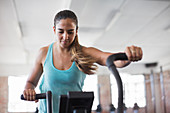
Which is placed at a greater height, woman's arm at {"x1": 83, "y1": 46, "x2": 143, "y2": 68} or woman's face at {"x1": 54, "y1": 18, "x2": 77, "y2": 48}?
woman's face at {"x1": 54, "y1": 18, "x2": 77, "y2": 48}

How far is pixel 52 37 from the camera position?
622cm

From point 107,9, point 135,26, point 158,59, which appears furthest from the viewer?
point 158,59

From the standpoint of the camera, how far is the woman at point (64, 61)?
929 millimetres

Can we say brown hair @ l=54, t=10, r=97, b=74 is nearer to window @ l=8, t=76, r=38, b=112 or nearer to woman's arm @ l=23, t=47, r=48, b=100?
woman's arm @ l=23, t=47, r=48, b=100

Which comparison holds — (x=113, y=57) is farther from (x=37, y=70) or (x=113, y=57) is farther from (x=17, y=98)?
(x=17, y=98)

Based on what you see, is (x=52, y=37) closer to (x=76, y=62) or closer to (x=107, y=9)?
(x=107, y=9)

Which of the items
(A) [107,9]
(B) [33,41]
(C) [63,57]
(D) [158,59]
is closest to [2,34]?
(B) [33,41]

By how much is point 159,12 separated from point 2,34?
3521 mm

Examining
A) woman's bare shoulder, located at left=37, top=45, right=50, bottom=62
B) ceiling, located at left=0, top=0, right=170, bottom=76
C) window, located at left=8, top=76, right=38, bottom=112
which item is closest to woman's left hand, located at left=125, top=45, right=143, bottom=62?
woman's bare shoulder, located at left=37, top=45, right=50, bottom=62

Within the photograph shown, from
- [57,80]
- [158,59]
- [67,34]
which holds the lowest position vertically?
[57,80]

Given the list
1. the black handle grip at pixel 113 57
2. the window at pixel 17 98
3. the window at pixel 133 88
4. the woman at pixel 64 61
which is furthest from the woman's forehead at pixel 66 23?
the window at pixel 133 88

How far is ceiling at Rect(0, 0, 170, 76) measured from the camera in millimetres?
3982

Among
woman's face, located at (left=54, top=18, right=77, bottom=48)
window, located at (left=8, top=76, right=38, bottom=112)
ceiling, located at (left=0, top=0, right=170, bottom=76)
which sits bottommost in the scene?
window, located at (left=8, top=76, right=38, bottom=112)

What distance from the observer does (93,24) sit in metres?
5.02
